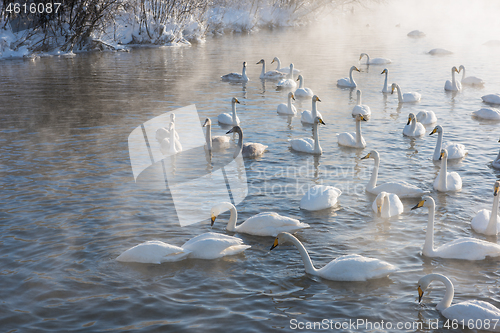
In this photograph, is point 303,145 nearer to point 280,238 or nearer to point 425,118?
point 425,118

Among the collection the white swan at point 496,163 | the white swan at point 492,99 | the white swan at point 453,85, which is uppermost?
the white swan at point 453,85

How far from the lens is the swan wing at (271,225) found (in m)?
8.21

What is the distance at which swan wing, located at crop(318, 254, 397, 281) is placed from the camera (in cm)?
683

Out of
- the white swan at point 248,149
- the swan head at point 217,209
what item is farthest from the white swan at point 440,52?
the swan head at point 217,209

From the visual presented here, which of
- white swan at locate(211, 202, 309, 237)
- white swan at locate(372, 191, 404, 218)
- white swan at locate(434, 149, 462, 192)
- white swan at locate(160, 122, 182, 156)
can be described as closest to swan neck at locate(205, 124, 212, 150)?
white swan at locate(160, 122, 182, 156)

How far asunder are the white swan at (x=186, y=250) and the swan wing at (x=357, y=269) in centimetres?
151

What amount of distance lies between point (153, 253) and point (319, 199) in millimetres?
3492

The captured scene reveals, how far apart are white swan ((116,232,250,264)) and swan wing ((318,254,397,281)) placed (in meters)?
1.51

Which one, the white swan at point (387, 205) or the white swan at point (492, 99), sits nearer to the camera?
the white swan at point (387, 205)

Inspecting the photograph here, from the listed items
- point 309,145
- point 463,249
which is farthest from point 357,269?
point 309,145

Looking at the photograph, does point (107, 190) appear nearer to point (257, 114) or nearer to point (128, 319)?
point (128, 319)

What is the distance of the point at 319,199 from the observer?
30.5 feet

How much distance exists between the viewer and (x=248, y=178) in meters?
11.3

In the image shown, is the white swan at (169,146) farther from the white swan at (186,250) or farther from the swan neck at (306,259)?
the swan neck at (306,259)
